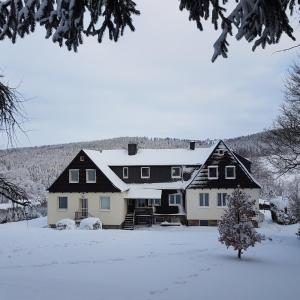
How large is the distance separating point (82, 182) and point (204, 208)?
11119mm

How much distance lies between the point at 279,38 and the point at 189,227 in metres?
29.8

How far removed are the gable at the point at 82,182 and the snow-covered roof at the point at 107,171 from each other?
219 millimetres

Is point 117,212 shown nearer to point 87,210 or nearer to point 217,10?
point 87,210

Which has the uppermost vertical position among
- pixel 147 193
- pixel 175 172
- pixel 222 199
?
pixel 175 172

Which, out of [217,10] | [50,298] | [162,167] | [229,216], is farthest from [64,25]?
[162,167]

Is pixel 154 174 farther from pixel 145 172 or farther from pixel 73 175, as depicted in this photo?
pixel 73 175

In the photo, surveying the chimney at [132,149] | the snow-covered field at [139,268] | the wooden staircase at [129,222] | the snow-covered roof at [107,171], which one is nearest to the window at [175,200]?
the wooden staircase at [129,222]

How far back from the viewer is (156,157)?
3875 cm

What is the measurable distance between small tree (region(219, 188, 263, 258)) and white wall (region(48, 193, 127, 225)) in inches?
641

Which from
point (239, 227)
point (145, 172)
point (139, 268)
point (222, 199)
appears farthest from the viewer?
point (145, 172)

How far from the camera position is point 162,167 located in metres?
37.4

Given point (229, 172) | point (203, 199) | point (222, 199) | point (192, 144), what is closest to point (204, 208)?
point (203, 199)

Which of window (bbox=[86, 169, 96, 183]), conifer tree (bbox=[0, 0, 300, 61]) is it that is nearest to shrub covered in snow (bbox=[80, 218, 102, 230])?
window (bbox=[86, 169, 96, 183])

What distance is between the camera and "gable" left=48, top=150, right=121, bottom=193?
112ft
